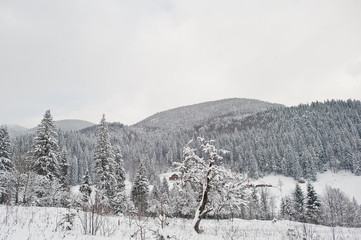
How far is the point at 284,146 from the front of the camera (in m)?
123

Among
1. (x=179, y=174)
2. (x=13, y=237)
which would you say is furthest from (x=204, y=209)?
(x=13, y=237)

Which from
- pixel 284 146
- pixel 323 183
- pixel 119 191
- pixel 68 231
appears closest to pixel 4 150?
pixel 119 191

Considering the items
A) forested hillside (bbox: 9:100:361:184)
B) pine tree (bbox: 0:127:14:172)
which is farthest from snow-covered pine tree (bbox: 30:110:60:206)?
forested hillside (bbox: 9:100:361:184)

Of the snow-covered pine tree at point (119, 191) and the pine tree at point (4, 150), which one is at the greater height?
the pine tree at point (4, 150)

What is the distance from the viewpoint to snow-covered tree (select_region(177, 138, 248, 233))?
43.8 feet

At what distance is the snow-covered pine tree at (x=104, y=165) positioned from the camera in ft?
92.3

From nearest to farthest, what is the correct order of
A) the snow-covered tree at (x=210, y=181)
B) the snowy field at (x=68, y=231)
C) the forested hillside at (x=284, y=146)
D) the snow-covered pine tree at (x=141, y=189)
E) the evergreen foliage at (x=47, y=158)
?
the snowy field at (x=68, y=231) < the snow-covered tree at (x=210, y=181) < the evergreen foliage at (x=47, y=158) < the snow-covered pine tree at (x=141, y=189) < the forested hillside at (x=284, y=146)

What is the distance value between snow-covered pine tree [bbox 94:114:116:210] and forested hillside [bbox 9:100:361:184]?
59372 millimetres

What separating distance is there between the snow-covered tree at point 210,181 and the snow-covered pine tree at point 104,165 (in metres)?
17.0

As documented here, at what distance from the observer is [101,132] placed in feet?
96.9

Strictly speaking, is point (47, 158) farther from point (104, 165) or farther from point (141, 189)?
point (141, 189)

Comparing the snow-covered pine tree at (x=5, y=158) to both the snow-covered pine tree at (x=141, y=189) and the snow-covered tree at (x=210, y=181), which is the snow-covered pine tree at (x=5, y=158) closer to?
the snow-covered pine tree at (x=141, y=189)

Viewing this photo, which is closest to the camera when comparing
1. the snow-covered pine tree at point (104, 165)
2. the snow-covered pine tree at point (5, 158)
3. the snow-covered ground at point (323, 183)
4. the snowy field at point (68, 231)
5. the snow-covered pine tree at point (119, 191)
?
the snowy field at point (68, 231)

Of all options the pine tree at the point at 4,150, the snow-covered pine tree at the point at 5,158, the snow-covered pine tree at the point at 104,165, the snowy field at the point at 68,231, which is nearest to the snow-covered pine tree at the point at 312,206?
the snowy field at the point at 68,231
